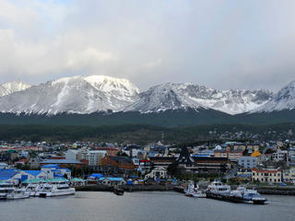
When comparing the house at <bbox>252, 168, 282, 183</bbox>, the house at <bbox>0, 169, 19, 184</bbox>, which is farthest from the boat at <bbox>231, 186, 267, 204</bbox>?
the house at <bbox>0, 169, 19, 184</bbox>

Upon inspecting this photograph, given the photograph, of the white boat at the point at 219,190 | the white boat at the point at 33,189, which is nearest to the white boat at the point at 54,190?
the white boat at the point at 33,189

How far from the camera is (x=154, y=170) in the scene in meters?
75.8

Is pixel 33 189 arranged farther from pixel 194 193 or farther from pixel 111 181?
pixel 194 193

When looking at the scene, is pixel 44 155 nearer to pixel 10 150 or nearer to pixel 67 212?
pixel 10 150

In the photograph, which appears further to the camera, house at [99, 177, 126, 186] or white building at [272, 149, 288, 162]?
white building at [272, 149, 288, 162]

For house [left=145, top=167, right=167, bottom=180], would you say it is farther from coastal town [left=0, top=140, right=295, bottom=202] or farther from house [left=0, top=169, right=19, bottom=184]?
house [left=0, top=169, right=19, bottom=184]

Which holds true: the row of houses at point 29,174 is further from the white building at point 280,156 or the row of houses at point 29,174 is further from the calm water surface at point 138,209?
the white building at point 280,156

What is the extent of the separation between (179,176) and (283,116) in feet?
357

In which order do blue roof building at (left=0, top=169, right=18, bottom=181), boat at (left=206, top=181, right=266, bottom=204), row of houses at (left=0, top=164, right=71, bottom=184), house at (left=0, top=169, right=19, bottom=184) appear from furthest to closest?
1. row of houses at (left=0, top=164, right=71, bottom=184)
2. blue roof building at (left=0, top=169, right=18, bottom=181)
3. house at (left=0, top=169, right=19, bottom=184)
4. boat at (left=206, top=181, right=266, bottom=204)

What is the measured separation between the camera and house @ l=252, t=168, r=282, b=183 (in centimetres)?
6644

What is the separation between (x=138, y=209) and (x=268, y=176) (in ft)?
92.5

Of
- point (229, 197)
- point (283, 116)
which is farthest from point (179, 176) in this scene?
point (283, 116)

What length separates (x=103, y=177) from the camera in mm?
68938

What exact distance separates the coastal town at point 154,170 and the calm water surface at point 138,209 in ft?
18.5
